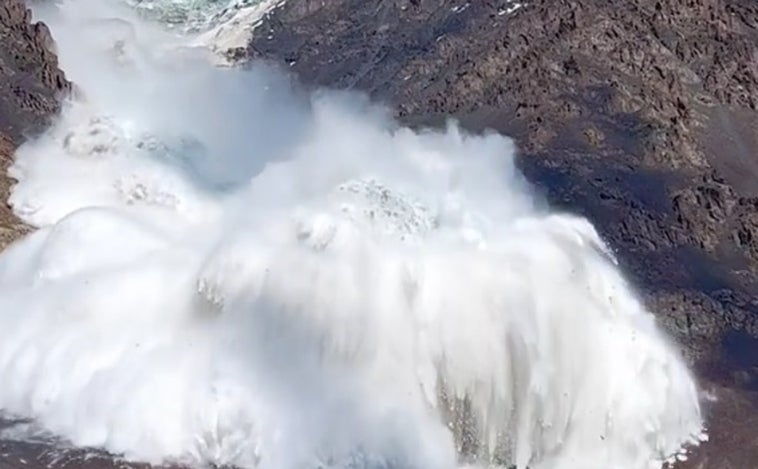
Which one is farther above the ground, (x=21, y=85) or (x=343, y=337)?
(x=343, y=337)

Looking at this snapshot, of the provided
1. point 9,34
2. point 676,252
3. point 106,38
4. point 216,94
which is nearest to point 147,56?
point 106,38

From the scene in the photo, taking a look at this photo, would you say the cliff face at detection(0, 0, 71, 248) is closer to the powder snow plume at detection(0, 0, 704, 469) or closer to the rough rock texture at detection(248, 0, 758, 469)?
the powder snow plume at detection(0, 0, 704, 469)

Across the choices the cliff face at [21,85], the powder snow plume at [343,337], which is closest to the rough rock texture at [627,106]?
the powder snow plume at [343,337]

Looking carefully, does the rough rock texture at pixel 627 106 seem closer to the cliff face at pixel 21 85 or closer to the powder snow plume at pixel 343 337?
the powder snow plume at pixel 343 337

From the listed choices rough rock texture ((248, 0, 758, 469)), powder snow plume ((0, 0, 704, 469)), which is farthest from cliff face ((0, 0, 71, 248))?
rough rock texture ((248, 0, 758, 469))

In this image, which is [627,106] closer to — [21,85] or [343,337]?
[21,85]

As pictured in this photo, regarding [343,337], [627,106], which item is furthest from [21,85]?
[627,106]
